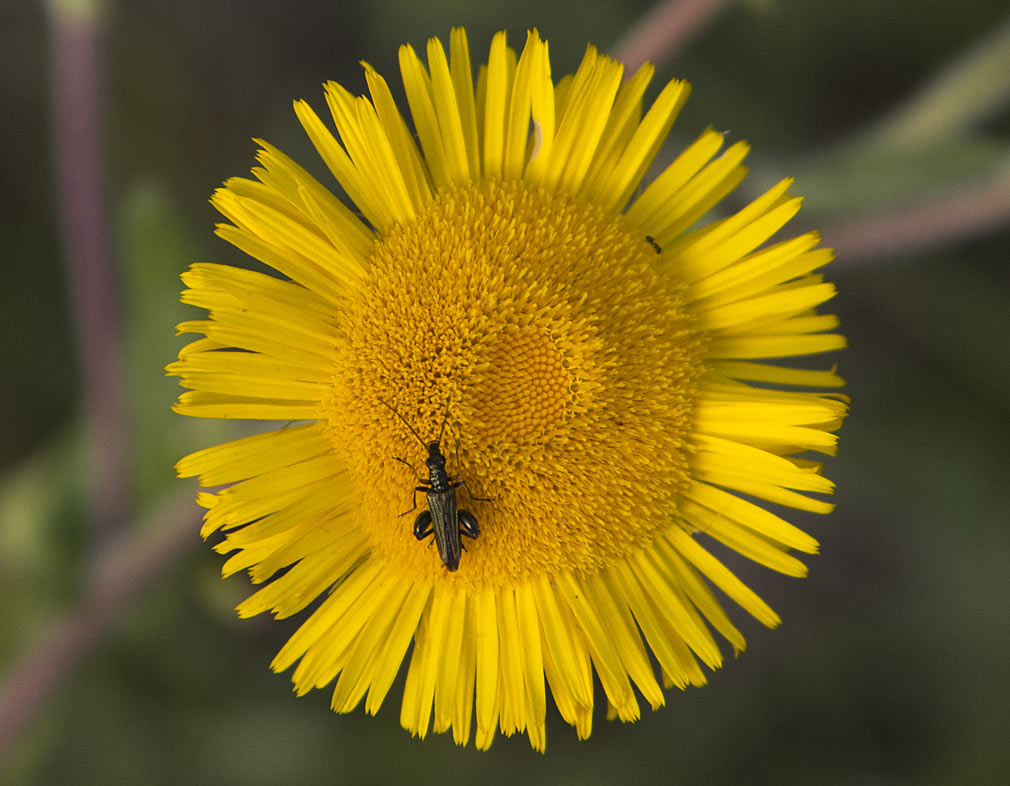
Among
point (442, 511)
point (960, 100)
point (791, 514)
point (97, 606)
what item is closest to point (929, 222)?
point (960, 100)

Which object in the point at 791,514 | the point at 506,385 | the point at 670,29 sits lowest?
the point at 791,514

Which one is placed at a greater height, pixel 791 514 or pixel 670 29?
pixel 670 29

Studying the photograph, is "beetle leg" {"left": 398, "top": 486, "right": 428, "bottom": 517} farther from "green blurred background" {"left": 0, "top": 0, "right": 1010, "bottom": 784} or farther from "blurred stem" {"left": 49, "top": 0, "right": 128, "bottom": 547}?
"green blurred background" {"left": 0, "top": 0, "right": 1010, "bottom": 784}

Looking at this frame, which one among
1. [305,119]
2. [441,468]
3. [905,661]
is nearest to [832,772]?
[905,661]

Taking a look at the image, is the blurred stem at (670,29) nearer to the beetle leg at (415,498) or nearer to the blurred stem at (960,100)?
the blurred stem at (960,100)

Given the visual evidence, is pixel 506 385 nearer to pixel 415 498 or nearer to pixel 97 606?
pixel 415 498

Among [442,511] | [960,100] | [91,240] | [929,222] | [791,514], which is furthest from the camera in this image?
[791,514]

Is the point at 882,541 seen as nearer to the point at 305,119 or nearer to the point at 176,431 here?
the point at 176,431

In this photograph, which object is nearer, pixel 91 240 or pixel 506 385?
pixel 506 385
